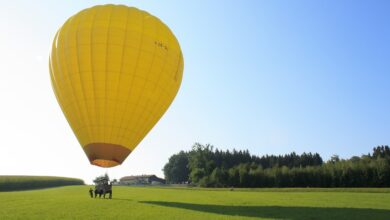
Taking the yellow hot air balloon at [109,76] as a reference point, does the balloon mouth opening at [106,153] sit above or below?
below

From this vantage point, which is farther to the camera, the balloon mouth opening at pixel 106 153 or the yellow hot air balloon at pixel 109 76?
the balloon mouth opening at pixel 106 153

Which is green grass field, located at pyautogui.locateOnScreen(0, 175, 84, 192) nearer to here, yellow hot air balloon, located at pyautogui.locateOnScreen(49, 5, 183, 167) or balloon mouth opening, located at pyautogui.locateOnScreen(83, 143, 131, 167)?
balloon mouth opening, located at pyautogui.locateOnScreen(83, 143, 131, 167)

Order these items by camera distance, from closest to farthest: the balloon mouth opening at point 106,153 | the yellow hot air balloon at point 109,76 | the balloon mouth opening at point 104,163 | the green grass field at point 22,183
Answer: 1. the yellow hot air balloon at point 109,76
2. the balloon mouth opening at point 106,153
3. the balloon mouth opening at point 104,163
4. the green grass field at point 22,183

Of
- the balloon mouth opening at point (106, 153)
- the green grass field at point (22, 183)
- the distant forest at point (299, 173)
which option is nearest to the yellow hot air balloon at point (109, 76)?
the balloon mouth opening at point (106, 153)

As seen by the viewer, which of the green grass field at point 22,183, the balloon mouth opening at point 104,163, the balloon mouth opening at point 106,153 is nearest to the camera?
the balloon mouth opening at point 106,153

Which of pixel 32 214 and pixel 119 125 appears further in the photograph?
pixel 119 125

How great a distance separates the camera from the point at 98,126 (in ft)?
88.2

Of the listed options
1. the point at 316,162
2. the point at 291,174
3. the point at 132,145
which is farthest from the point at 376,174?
the point at 316,162

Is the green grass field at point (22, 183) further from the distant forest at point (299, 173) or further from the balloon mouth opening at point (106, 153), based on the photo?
the balloon mouth opening at point (106, 153)

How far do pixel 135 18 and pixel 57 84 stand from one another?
6871 millimetres

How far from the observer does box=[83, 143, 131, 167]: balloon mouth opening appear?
27375 millimetres

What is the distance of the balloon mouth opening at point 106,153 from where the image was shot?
2738 centimetres

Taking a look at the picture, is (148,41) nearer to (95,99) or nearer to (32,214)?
(95,99)

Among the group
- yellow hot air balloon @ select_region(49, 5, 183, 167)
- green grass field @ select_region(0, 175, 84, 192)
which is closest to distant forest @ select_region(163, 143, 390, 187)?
green grass field @ select_region(0, 175, 84, 192)
